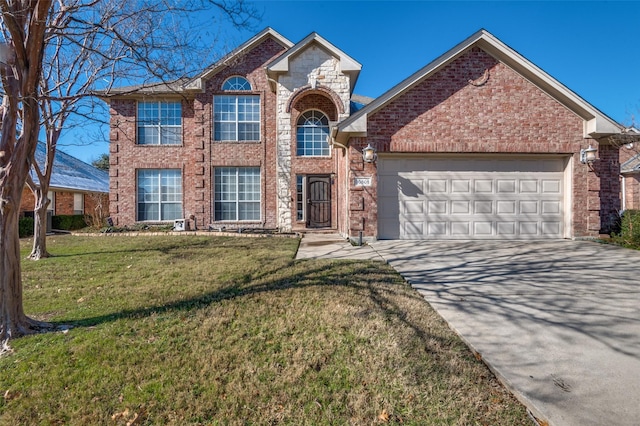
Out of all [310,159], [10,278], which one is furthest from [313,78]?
[10,278]

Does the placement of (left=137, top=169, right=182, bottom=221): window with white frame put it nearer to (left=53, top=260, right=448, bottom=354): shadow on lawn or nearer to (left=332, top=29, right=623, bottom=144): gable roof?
(left=332, top=29, right=623, bottom=144): gable roof

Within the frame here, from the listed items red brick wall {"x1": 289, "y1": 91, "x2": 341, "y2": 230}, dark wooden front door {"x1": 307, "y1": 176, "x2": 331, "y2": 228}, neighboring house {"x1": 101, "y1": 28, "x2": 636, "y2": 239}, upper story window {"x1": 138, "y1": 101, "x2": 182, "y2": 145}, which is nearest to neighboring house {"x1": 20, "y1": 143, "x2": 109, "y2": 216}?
upper story window {"x1": 138, "y1": 101, "x2": 182, "y2": 145}

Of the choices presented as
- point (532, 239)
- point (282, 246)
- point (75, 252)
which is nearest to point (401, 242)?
point (282, 246)

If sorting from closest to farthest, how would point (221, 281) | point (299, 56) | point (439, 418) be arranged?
point (439, 418) < point (221, 281) < point (299, 56)

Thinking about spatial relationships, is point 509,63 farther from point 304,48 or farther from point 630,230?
point 304,48

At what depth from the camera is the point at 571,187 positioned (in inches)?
371

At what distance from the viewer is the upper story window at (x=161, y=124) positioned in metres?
14.5

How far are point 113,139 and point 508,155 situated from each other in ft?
52.7

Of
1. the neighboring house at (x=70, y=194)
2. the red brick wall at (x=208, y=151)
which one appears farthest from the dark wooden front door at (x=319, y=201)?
the neighboring house at (x=70, y=194)

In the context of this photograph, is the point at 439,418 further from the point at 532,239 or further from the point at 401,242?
the point at 532,239

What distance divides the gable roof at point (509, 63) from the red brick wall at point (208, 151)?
566cm

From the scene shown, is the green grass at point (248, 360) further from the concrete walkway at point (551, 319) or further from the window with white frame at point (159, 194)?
the window with white frame at point (159, 194)

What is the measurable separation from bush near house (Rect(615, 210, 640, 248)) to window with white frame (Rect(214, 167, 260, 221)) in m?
12.5

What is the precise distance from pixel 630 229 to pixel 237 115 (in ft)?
47.0
